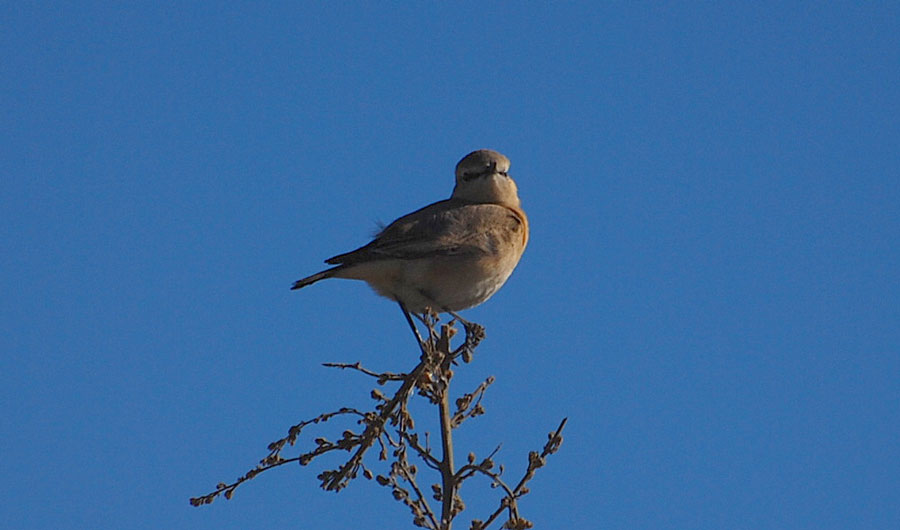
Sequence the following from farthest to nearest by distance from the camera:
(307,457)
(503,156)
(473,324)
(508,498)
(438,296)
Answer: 1. (503,156)
2. (438,296)
3. (473,324)
4. (307,457)
5. (508,498)

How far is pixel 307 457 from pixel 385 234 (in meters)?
2.76

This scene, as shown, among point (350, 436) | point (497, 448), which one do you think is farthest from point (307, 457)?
point (497, 448)

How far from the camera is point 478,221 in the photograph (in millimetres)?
8141

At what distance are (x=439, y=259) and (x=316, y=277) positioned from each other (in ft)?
2.80

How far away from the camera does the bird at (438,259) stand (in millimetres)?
7559

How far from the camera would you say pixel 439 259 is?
7.66 m

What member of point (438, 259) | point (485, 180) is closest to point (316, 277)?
point (438, 259)

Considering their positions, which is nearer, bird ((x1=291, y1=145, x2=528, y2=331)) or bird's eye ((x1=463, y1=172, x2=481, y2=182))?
bird ((x1=291, y1=145, x2=528, y2=331))

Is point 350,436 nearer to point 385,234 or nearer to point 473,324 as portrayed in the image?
point 473,324

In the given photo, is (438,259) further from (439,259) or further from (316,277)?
(316,277)

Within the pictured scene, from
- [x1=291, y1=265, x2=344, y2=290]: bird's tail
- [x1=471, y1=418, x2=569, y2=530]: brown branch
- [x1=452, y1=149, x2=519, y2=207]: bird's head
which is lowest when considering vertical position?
[x1=471, y1=418, x2=569, y2=530]: brown branch

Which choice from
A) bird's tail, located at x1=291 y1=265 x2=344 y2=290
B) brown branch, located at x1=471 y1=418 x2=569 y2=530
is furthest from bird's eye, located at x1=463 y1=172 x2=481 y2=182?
brown branch, located at x1=471 y1=418 x2=569 y2=530

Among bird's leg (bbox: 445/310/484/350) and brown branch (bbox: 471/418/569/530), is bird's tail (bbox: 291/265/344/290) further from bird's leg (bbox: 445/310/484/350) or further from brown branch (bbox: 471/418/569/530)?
brown branch (bbox: 471/418/569/530)

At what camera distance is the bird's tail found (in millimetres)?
7453
